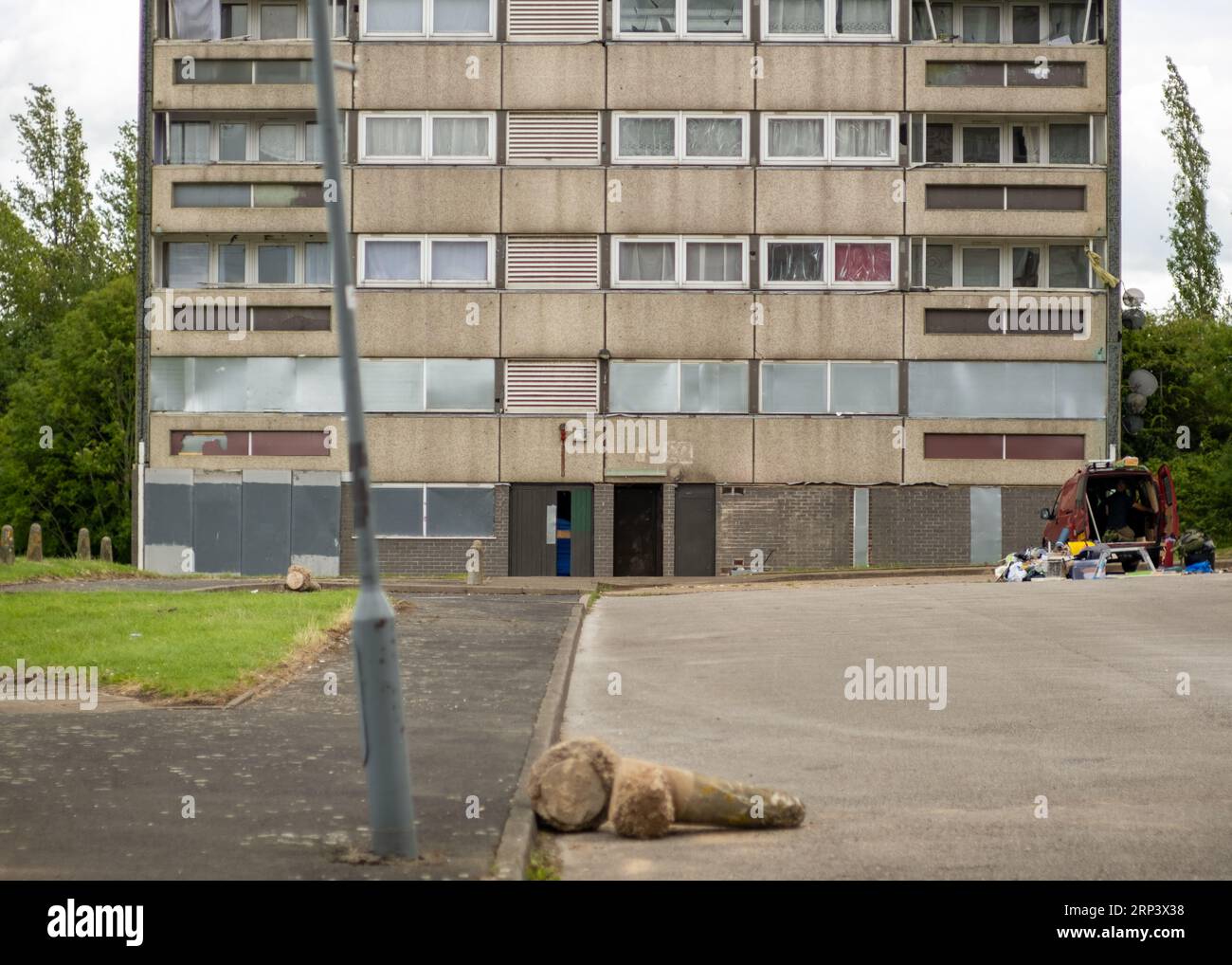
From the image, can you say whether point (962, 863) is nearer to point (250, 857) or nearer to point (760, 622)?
point (250, 857)

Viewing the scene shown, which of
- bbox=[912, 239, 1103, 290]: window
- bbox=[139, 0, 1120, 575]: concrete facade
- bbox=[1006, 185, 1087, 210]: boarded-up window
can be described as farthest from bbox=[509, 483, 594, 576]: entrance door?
bbox=[1006, 185, 1087, 210]: boarded-up window

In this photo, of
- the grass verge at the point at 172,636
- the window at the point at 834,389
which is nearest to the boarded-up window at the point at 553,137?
the window at the point at 834,389

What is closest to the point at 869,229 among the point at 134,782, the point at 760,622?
the point at 760,622

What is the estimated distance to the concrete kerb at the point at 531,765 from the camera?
752 cm

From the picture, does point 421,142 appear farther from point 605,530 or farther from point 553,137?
point 605,530

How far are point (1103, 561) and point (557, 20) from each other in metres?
24.0

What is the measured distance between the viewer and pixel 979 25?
47.4 metres

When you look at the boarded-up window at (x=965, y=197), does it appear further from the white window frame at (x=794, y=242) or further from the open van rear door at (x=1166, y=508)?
the open van rear door at (x=1166, y=508)

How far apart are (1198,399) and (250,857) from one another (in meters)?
58.4

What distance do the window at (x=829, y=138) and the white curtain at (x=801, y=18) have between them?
2.56 metres

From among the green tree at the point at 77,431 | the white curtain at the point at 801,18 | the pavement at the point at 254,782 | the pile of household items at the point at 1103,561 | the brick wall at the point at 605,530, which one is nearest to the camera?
the pavement at the point at 254,782

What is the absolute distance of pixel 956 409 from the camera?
45750mm

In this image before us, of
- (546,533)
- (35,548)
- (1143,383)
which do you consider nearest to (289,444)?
(546,533)

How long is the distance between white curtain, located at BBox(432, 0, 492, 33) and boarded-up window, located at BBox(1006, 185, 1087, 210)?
51.3ft
